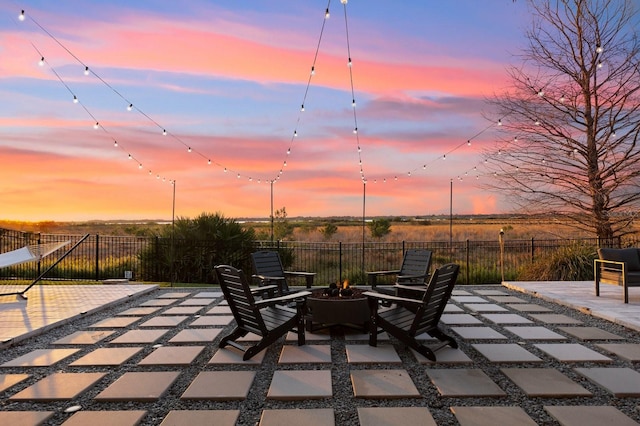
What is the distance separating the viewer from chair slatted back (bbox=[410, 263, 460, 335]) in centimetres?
363

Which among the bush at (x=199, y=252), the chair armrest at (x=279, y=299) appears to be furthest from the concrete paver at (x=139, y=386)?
the bush at (x=199, y=252)

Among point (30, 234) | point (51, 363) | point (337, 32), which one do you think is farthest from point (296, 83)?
point (30, 234)

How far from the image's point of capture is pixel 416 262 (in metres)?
6.57

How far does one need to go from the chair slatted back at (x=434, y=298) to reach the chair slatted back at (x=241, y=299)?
1.35m

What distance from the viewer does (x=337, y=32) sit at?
22.0 ft

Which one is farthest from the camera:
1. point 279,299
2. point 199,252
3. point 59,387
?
point 199,252

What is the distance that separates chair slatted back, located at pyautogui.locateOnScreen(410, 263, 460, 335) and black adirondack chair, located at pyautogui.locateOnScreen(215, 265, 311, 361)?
1.09 meters

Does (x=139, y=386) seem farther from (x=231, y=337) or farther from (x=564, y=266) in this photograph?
(x=564, y=266)

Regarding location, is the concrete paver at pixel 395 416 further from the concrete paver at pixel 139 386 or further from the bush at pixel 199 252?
the bush at pixel 199 252

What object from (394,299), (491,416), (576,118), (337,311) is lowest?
(491,416)

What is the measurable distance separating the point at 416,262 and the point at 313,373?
366 centimetres

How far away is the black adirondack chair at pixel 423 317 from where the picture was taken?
3645 mm

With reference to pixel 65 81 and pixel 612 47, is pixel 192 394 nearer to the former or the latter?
pixel 65 81

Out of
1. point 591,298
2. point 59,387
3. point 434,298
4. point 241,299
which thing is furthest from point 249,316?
point 591,298
